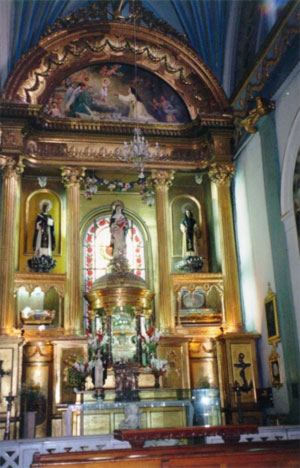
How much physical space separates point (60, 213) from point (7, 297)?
3644 mm

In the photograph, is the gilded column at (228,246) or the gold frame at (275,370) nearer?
the gold frame at (275,370)

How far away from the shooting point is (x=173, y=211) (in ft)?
55.3

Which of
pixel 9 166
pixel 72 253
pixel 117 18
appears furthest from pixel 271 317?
pixel 117 18

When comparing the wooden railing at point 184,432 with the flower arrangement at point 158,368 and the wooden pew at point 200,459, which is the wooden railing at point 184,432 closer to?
the wooden pew at point 200,459

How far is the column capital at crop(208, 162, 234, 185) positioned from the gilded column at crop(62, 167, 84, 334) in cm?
369

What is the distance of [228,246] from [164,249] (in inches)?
67.6

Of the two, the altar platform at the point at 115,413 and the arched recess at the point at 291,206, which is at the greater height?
the arched recess at the point at 291,206

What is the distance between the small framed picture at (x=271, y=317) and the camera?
40.9 ft

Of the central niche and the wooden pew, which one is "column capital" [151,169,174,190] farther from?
the wooden pew

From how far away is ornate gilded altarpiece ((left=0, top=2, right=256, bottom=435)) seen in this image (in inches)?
558

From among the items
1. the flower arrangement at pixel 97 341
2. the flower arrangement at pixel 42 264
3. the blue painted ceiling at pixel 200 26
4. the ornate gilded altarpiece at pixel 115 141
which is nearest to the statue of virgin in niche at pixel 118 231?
the ornate gilded altarpiece at pixel 115 141

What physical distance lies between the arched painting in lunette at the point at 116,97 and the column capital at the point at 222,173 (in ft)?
6.20

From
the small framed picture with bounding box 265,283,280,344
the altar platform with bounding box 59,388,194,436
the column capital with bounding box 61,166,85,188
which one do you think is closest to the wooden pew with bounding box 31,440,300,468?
the altar platform with bounding box 59,388,194,436

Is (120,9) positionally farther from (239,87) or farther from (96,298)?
(96,298)
